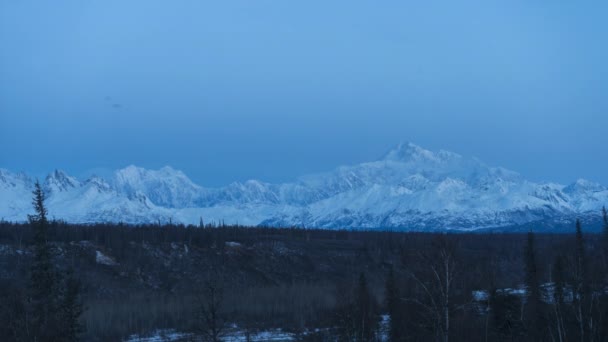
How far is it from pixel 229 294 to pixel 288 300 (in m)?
9.72

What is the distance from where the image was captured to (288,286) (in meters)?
113

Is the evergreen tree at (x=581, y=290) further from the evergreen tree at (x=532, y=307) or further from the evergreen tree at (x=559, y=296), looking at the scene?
the evergreen tree at (x=532, y=307)

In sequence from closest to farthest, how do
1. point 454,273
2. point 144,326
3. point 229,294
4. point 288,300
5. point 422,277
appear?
point 454,273 < point 422,277 < point 144,326 < point 288,300 < point 229,294

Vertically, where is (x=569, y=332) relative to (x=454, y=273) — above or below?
below

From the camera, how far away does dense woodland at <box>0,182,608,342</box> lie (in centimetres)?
4569

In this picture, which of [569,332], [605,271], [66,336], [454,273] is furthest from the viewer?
[605,271]

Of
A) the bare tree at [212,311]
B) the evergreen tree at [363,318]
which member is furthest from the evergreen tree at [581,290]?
the bare tree at [212,311]

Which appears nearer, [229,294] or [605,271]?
[605,271]

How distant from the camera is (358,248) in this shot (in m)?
146

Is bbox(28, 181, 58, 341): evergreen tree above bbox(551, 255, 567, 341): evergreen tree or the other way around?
above

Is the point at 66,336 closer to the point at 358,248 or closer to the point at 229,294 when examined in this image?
the point at 229,294

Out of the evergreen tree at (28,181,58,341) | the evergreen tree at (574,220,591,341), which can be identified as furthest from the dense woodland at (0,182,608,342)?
the evergreen tree at (574,220,591,341)

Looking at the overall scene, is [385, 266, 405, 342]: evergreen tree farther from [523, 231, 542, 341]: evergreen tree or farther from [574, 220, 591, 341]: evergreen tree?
[574, 220, 591, 341]: evergreen tree

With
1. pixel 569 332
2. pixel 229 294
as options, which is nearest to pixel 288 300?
pixel 229 294
